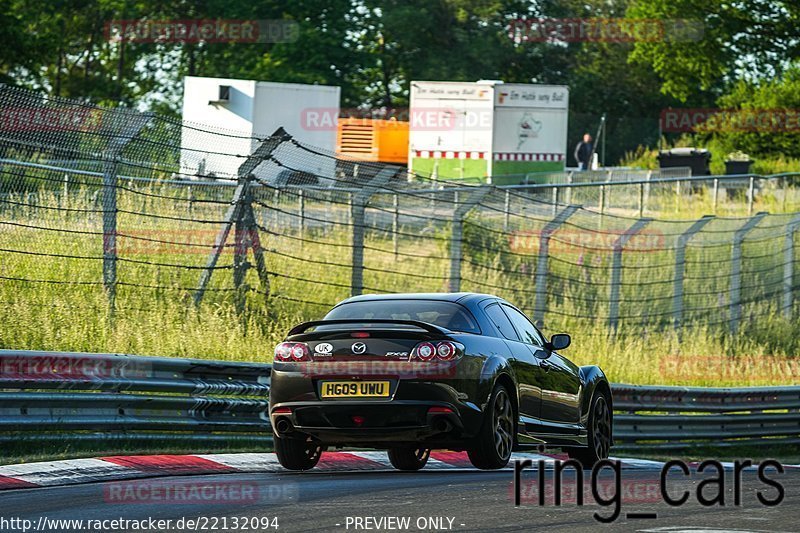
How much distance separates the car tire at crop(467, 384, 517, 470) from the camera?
10678 mm

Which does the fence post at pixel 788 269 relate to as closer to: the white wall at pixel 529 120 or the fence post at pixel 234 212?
the fence post at pixel 234 212

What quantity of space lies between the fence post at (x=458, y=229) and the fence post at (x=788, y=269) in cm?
837

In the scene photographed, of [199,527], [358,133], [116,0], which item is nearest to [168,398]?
[199,527]

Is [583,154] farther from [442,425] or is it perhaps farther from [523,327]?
[442,425]

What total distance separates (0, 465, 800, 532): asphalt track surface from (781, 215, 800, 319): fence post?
1462cm

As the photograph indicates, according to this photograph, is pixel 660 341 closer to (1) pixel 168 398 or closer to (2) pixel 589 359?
(2) pixel 589 359

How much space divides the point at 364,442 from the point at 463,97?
34013 mm

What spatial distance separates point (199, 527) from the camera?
7723mm

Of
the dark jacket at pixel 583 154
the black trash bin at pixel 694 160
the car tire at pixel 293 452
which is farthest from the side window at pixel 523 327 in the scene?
the dark jacket at pixel 583 154

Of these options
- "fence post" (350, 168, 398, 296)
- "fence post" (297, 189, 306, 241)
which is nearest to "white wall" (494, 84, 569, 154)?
"fence post" (297, 189, 306, 241)

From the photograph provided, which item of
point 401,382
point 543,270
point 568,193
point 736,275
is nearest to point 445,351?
point 401,382

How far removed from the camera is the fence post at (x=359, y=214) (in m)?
16.4

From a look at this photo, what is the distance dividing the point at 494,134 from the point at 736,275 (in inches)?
793

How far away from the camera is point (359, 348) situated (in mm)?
10391
